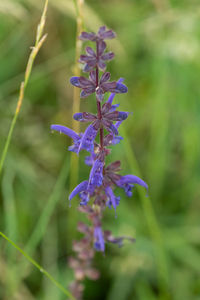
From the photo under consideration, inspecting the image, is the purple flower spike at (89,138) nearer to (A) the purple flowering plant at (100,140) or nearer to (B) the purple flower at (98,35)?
(A) the purple flowering plant at (100,140)

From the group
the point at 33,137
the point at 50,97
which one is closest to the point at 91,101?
the point at 50,97

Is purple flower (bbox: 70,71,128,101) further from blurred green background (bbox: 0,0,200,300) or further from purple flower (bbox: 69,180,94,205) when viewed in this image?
blurred green background (bbox: 0,0,200,300)

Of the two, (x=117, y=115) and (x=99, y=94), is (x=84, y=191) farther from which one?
(x=99, y=94)

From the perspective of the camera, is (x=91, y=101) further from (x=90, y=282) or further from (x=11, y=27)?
(x=90, y=282)

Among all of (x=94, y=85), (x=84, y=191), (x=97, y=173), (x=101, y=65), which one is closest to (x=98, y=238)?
(x=84, y=191)

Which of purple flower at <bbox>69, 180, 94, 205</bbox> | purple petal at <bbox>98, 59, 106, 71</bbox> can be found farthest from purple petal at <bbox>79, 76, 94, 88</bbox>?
purple flower at <bbox>69, 180, 94, 205</bbox>

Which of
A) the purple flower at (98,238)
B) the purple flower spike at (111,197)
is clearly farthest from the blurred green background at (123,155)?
the purple flower spike at (111,197)
